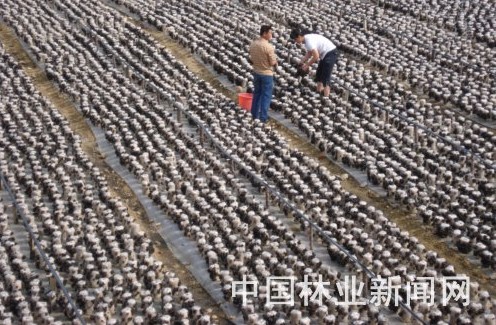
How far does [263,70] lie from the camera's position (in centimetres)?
1049

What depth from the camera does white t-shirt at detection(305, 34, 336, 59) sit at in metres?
11.2

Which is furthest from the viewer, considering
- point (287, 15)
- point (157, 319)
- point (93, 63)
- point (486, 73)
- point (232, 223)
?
point (287, 15)

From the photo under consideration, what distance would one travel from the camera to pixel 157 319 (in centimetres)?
680

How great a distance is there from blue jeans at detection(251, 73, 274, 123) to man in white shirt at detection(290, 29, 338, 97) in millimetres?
981

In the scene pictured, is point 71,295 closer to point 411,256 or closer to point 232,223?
point 232,223

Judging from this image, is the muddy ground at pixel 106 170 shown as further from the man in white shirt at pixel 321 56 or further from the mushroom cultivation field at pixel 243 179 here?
the man in white shirt at pixel 321 56

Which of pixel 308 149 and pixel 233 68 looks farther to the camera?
pixel 233 68

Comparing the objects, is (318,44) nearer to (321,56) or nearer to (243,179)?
(321,56)

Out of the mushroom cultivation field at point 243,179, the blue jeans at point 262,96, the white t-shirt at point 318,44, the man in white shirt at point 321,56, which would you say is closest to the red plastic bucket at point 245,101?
the mushroom cultivation field at point 243,179

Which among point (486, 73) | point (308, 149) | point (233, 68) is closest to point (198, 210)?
point (308, 149)

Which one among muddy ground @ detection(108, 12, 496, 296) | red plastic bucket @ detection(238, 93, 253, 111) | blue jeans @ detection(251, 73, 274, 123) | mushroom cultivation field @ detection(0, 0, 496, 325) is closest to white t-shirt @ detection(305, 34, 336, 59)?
mushroom cultivation field @ detection(0, 0, 496, 325)

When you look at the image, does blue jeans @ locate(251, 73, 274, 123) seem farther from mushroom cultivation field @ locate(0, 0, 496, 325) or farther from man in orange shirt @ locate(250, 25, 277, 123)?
mushroom cultivation field @ locate(0, 0, 496, 325)

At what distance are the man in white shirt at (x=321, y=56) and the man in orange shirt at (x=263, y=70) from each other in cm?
86

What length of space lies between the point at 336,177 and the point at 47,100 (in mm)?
4852
